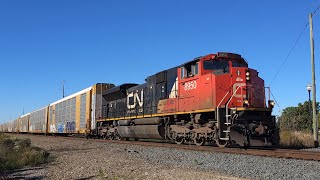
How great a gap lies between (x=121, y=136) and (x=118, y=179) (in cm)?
1355

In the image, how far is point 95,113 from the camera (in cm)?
2394

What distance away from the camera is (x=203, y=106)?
1261 cm

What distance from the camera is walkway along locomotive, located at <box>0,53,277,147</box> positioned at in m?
11.4

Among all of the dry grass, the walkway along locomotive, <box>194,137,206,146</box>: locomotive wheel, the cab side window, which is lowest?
the dry grass

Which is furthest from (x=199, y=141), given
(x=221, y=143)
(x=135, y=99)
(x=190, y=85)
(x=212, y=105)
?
(x=135, y=99)

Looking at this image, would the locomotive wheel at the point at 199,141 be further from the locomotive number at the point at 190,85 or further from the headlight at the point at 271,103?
the headlight at the point at 271,103

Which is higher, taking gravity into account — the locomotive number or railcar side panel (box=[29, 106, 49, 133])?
the locomotive number

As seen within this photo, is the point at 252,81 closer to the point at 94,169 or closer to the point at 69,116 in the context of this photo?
the point at 94,169

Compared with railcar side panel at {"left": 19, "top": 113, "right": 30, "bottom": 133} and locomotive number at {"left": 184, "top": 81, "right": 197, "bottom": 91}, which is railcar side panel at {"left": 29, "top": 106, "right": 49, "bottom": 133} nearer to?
railcar side panel at {"left": 19, "top": 113, "right": 30, "bottom": 133}

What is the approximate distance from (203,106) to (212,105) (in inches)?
21.0

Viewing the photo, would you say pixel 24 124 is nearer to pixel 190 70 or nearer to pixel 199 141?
pixel 190 70

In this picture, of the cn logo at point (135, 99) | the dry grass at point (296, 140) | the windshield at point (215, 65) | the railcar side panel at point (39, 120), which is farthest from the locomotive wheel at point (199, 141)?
the railcar side panel at point (39, 120)

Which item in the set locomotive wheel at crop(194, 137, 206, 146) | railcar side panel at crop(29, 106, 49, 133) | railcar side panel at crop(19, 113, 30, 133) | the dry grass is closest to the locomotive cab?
locomotive wheel at crop(194, 137, 206, 146)

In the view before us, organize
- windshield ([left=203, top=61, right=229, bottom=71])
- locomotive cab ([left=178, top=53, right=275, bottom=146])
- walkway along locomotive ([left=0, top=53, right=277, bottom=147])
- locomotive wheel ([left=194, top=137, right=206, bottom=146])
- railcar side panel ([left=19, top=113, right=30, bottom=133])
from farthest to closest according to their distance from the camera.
Answer: railcar side panel ([left=19, top=113, right=30, bottom=133]) → locomotive wheel ([left=194, top=137, right=206, bottom=146]) → windshield ([left=203, top=61, right=229, bottom=71]) → walkway along locomotive ([left=0, top=53, right=277, bottom=147]) → locomotive cab ([left=178, top=53, right=275, bottom=146])
